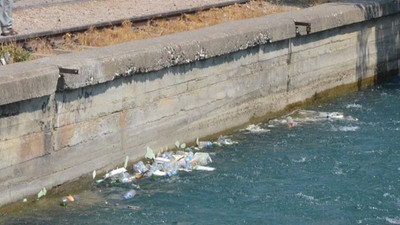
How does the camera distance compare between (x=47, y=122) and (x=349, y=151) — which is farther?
(x=349, y=151)

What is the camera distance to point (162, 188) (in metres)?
11.4

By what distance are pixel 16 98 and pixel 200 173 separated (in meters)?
2.83

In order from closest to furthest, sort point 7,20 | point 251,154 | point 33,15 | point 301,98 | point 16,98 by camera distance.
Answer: point 16,98, point 251,154, point 7,20, point 301,98, point 33,15

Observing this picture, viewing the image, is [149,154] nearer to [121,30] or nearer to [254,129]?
[254,129]

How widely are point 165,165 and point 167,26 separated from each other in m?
3.96

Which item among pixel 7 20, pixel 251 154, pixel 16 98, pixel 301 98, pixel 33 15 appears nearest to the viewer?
pixel 16 98

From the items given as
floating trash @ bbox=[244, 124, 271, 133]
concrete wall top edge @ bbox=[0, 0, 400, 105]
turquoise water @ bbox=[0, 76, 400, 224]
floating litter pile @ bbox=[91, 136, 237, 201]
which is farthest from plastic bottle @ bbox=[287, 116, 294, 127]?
floating litter pile @ bbox=[91, 136, 237, 201]

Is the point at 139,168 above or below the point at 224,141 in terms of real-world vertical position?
above

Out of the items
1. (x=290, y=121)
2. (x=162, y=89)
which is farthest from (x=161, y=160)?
(x=290, y=121)

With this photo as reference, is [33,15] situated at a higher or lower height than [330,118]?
higher

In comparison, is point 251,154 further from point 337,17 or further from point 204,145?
point 337,17

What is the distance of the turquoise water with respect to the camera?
10.5 metres

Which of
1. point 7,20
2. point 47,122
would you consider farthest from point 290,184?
point 7,20

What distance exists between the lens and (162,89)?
41.2 feet
